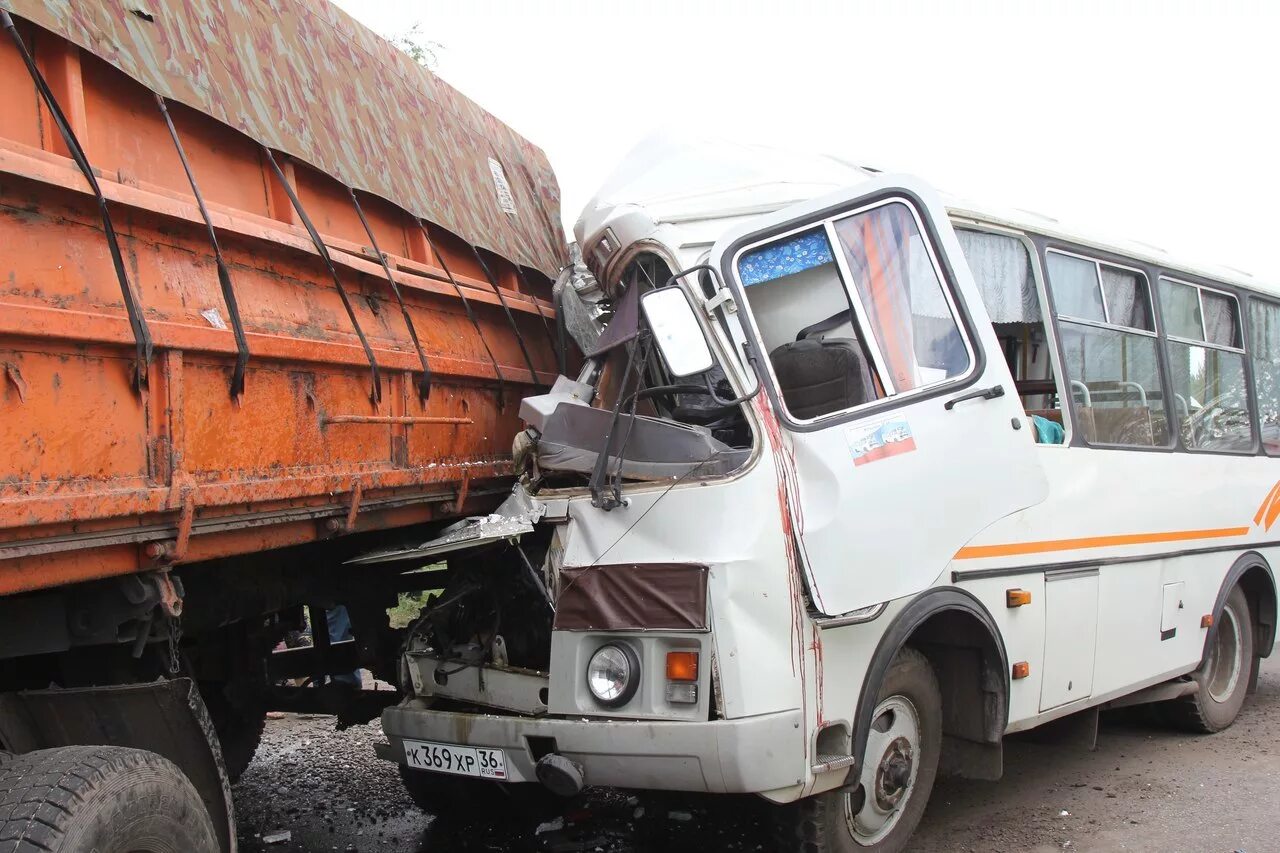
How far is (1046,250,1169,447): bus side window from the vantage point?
4789 millimetres

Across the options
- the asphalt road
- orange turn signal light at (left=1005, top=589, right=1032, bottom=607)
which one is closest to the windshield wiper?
the asphalt road

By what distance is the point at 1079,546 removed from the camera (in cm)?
462

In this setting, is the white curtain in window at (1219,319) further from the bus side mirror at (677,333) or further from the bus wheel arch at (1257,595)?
the bus side mirror at (677,333)

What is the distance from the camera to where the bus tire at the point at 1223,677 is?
20.0 feet

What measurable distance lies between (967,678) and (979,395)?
53.8 inches

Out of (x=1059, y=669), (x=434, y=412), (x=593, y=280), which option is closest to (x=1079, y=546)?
(x=1059, y=669)

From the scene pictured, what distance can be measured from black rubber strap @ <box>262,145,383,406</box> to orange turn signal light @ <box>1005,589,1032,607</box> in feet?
8.82

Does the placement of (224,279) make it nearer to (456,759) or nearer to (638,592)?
(638,592)

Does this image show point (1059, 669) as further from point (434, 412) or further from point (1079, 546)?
point (434, 412)

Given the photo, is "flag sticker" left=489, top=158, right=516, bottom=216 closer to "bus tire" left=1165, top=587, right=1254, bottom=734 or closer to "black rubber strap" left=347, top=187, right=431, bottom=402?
"black rubber strap" left=347, top=187, right=431, bottom=402

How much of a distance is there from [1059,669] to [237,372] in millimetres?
3722

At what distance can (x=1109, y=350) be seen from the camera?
506 cm

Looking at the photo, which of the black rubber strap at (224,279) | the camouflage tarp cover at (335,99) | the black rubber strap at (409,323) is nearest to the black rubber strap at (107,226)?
the camouflage tarp cover at (335,99)

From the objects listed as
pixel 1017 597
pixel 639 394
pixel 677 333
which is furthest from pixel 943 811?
pixel 677 333
